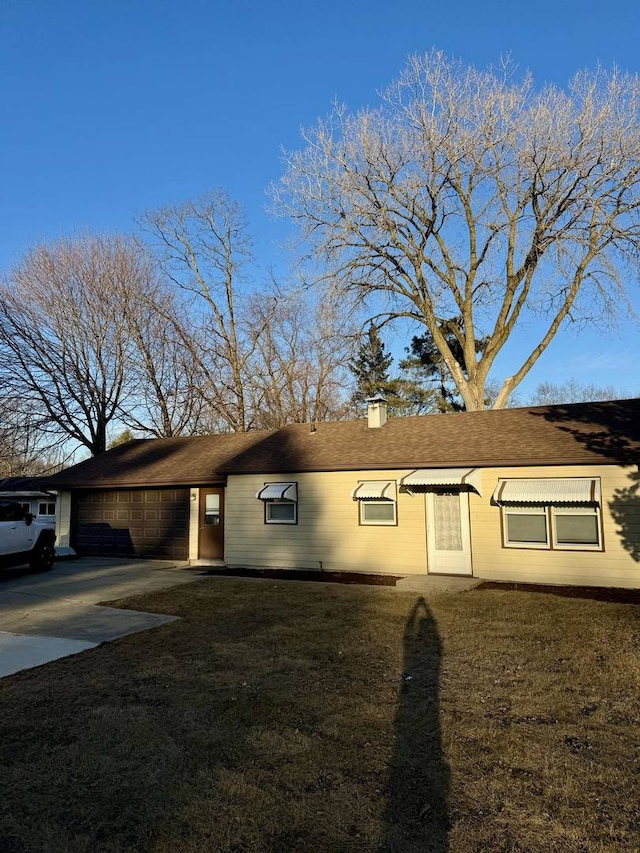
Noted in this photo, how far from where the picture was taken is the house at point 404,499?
1088 cm

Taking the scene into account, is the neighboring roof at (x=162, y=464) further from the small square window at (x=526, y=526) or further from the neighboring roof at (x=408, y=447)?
the small square window at (x=526, y=526)

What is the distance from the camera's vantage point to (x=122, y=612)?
8672mm

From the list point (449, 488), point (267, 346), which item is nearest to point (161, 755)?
point (449, 488)

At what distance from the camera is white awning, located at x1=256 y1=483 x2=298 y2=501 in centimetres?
1374

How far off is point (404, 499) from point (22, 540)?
28.7 feet

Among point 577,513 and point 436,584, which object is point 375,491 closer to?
point 436,584

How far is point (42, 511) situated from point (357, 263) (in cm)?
1902

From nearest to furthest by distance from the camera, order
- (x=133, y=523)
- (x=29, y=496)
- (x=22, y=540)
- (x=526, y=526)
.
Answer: (x=526, y=526) < (x=22, y=540) < (x=133, y=523) < (x=29, y=496)

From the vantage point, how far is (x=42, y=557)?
13.7 m

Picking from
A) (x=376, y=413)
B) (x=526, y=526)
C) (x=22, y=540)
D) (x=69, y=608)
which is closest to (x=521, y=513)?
(x=526, y=526)

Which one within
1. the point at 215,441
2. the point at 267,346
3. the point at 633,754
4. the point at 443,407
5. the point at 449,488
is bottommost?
the point at 633,754

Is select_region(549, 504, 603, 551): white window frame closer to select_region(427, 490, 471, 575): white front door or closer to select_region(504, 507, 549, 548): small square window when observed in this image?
select_region(504, 507, 549, 548): small square window

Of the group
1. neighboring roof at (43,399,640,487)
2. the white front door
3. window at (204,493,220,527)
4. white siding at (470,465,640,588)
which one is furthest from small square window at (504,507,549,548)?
window at (204,493,220,527)

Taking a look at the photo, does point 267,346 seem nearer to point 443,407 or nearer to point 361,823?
point 443,407
